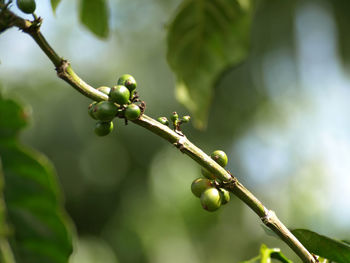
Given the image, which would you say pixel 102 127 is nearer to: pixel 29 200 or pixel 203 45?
pixel 29 200

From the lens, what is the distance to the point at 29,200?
36.4 inches

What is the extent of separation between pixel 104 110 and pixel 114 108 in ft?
0.09

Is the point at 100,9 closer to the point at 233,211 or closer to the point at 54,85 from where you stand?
the point at 233,211

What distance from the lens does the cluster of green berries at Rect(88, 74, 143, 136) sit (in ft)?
3.39

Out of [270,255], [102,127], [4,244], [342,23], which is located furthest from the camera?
[342,23]

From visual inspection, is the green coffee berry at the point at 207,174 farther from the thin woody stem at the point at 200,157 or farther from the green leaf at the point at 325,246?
the green leaf at the point at 325,246

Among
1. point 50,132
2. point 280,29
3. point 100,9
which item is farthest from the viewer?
point 50,132

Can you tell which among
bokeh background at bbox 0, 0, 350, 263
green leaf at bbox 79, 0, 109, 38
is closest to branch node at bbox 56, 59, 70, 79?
green leaf at bbox 79, 0, 109, 38

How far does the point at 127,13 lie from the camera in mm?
10078

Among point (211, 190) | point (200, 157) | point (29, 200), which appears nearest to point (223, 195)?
point (211, 190)

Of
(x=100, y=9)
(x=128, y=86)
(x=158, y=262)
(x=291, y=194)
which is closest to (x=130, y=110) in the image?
(x=128, y=86)

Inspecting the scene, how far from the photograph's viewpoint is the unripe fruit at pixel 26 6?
1014mm

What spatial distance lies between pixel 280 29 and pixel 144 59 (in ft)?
12.8

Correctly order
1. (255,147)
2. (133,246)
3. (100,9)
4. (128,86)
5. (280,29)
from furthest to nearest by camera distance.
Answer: (255,147) → (133,246) → (280,29) → (100,9) → (128,86)
